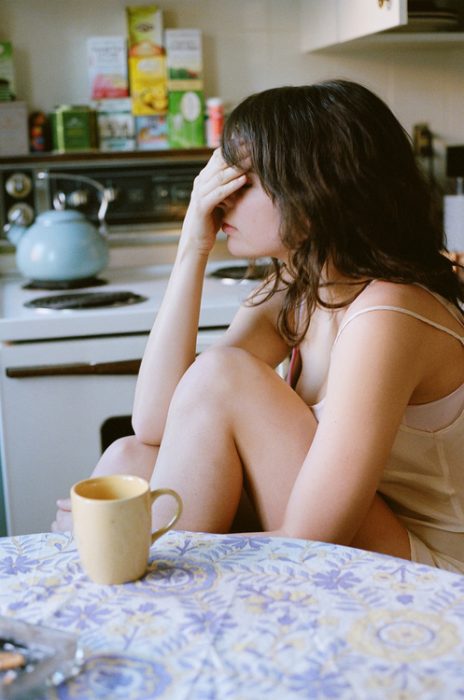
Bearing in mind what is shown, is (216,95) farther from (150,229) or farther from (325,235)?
(325,235)

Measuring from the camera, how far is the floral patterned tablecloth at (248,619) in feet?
2.26

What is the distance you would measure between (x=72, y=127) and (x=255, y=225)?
135 cm

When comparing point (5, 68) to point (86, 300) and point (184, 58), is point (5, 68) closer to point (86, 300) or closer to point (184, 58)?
point (184, 58)

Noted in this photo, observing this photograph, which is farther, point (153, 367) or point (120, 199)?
point (120, 199)

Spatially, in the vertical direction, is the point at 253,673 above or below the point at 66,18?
below

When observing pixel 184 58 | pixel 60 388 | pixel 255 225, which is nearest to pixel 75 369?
pixel 60 388

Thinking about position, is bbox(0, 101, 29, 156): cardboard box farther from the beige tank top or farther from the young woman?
the beige tank top

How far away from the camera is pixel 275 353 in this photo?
1555mm

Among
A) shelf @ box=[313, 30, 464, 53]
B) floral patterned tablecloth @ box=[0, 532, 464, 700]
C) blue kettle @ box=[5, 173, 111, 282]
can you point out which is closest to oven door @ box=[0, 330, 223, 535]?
blue kettle @ box=[5, 173, 111, 282]

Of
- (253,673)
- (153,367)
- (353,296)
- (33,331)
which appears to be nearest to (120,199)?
(33,331)

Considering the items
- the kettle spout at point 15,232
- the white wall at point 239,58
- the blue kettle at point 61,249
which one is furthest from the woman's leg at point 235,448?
the white wall at point 239,58

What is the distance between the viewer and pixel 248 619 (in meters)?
0.78

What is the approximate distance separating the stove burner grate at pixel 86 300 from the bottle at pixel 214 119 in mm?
592

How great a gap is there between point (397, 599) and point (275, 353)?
0.77 metres
